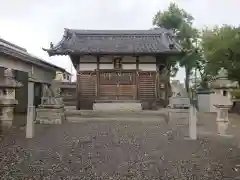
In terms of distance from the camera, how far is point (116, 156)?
8.61 metres

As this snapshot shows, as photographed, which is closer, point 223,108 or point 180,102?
point 223,108

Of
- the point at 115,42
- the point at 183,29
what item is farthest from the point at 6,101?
the point at 183,29

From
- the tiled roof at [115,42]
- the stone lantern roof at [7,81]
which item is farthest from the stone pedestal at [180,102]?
the tiled roof at [115,42]

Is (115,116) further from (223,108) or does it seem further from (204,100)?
(204,100)

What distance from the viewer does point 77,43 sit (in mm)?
25547

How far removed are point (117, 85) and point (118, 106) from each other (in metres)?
1.54

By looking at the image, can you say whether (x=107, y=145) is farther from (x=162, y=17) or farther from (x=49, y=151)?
(x=162, y=17)

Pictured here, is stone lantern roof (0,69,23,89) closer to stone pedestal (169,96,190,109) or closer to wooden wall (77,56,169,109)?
stone pedestal (169,96,190,109)

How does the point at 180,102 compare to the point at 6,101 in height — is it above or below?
below

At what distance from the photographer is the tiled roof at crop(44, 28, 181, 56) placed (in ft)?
77.7

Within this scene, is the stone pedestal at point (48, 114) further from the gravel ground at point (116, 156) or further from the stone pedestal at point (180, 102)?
the stone pedestal at point (180, 102)

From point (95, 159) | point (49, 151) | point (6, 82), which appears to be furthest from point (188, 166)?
point (6, 82)

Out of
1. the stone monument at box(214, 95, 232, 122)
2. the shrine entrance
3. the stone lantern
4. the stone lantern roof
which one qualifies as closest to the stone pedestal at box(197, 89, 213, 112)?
the shrine entrance

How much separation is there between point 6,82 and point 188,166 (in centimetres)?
764
